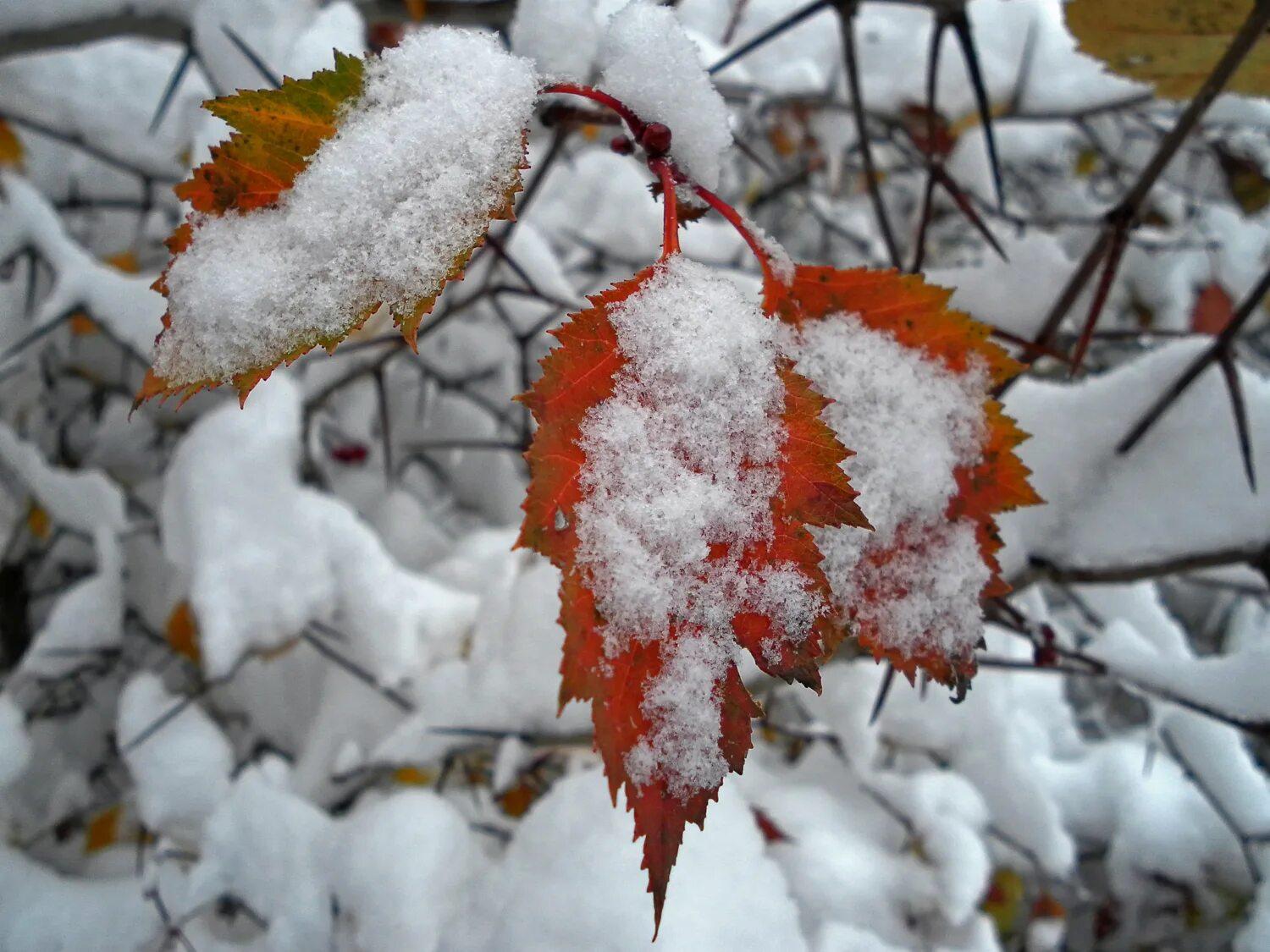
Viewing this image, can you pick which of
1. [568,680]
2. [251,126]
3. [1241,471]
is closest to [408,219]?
[251,126]

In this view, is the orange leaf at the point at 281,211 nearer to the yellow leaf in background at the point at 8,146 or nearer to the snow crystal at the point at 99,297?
the snow crystal at the point at 99,297

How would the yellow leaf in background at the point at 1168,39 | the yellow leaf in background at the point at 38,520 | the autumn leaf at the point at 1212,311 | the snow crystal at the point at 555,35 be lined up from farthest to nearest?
the autumn leaf at the point at 1212,311
the yellow leaf in background at the point at 38,520
the yellow leaf in background at the point at 1168,39
the snow crystal at the point at 555,35

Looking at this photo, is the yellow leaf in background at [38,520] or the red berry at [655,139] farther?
the yellow leaf in background at [38,520]

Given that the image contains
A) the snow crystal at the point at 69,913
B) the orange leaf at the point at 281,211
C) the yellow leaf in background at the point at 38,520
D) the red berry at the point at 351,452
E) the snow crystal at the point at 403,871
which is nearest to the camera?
the orange leaf at the point at 281,211

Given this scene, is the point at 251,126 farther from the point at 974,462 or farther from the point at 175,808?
the point at 175,808

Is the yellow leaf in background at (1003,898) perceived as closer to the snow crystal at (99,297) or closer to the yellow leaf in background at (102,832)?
the yellow leaf in background at (102,832)

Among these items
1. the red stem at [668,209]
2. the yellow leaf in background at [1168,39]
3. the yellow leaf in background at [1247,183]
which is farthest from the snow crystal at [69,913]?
the yellow leaf in background at [1247,183]

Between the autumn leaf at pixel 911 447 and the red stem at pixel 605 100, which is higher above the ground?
the red stem at pixel 605 100

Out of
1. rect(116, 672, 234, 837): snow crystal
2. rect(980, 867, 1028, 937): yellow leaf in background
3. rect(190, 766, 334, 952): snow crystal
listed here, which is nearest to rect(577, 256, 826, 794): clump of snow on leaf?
rect(190, 766, 334, 952): snow crystal

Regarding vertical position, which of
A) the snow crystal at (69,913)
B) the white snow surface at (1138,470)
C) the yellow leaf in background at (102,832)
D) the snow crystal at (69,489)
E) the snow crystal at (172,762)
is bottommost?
the yellow leaf in background at (102,832)
